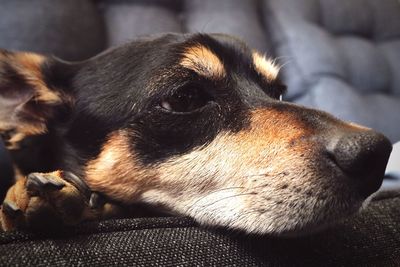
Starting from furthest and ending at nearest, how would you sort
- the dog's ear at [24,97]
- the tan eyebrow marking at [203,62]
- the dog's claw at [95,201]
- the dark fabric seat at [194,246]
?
the dog's ear at [24,97] → the tan eyebrow marking at [203,62] → the dog's claw at [95,201] → the dark fabric seat at [194,246]

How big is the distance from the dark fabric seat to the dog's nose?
0.09 meters

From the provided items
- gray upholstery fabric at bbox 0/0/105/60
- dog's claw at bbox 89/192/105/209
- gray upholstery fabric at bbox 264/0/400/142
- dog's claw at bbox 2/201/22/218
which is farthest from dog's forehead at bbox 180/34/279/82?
gray upholstery fabric at bbox 264/0/400/142

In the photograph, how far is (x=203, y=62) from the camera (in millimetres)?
1179

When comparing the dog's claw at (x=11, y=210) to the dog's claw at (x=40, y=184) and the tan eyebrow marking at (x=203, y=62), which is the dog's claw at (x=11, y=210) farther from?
the tan eyebrow marking at (x=203, y=62)

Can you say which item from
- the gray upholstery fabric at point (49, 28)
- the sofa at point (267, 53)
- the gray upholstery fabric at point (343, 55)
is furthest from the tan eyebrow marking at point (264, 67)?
the gray upholstery fabric at point (343, 55)

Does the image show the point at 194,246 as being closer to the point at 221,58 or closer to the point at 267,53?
the point at 221,58

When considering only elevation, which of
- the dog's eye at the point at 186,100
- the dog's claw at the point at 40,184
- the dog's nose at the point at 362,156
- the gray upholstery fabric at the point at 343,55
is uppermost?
the dog's nose at the point at 362,156

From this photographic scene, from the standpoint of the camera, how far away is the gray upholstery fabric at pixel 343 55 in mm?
2775

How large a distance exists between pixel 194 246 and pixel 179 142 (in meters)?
0.39

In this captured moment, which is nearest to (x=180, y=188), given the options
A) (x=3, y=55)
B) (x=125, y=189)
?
(x=125, y=189)

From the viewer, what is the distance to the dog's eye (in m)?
1.12

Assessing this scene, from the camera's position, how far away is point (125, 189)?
3.76 feet

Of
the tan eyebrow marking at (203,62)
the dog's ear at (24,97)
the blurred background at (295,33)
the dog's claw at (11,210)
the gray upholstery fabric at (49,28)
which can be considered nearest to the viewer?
the dog's claw at (11,210)

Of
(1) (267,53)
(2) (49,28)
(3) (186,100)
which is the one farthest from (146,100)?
(1) (267,53)
